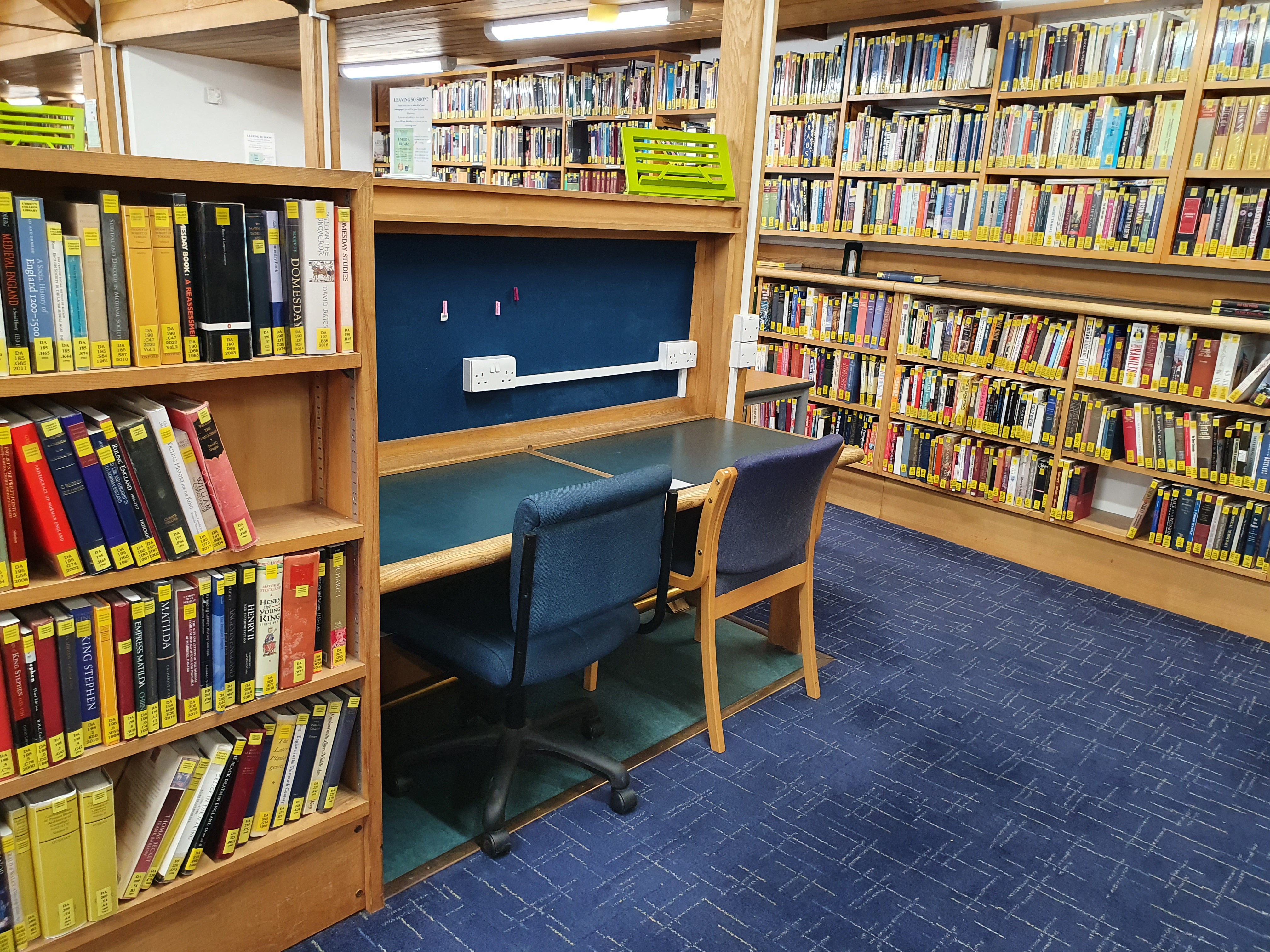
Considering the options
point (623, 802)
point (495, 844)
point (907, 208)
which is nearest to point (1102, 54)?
point (907, 208)

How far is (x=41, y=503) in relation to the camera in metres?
1.30

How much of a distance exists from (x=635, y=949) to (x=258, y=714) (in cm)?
87

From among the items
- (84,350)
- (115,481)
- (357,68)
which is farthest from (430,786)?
(357,68)

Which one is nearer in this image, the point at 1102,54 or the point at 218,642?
the point at 218,642

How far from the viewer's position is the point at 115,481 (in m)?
1.35

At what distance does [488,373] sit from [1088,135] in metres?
2.85

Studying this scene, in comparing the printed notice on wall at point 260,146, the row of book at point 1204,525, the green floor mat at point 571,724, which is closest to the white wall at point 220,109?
the printed notice on wall at point 260,146

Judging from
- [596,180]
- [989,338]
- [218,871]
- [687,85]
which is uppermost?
[687,85]

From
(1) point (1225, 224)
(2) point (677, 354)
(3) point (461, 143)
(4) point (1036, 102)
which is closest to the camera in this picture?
(2) point (677, 354)

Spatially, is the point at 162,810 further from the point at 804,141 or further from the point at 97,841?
the point at 804,141

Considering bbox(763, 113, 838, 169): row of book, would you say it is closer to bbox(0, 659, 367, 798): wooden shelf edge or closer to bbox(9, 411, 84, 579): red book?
bbox(0, 659, 367, 798): wooden shelf edge

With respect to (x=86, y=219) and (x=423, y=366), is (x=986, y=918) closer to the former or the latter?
(x=423, y=366)

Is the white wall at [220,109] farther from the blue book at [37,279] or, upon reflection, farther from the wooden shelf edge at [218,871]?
the wooden shelf edge at [218,871]

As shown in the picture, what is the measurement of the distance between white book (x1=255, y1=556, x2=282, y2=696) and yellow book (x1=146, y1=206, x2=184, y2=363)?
37 centimetres
